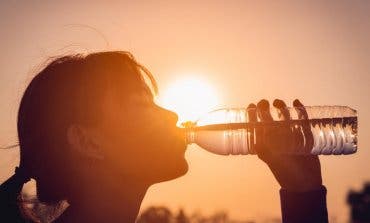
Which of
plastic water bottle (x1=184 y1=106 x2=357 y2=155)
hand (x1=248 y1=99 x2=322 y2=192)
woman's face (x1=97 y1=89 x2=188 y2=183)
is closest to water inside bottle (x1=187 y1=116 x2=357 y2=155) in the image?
plastic water bottle (x1=184 y1=106 x2=357 y2=155)

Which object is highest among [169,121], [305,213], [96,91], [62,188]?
[96,91]

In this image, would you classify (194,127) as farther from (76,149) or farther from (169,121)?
(76,149)

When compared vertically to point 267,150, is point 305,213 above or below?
below

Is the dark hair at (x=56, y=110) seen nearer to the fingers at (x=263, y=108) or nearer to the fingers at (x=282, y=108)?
the fingers at (x=263, y=108)

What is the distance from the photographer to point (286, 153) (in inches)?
97.0

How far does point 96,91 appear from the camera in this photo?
2125mm

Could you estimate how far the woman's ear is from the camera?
6.57ft

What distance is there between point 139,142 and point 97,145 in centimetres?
23

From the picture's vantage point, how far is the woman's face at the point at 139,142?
205cm

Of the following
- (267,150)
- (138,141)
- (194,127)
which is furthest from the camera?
(194,127)

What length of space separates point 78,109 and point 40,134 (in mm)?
247

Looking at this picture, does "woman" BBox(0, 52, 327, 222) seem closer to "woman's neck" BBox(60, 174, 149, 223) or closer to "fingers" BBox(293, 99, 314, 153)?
"woman's neck" BBox(60, 174, 149, 223)

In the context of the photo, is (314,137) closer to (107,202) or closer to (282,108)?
(282,108)

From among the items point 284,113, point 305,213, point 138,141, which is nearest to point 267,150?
point 284,113
